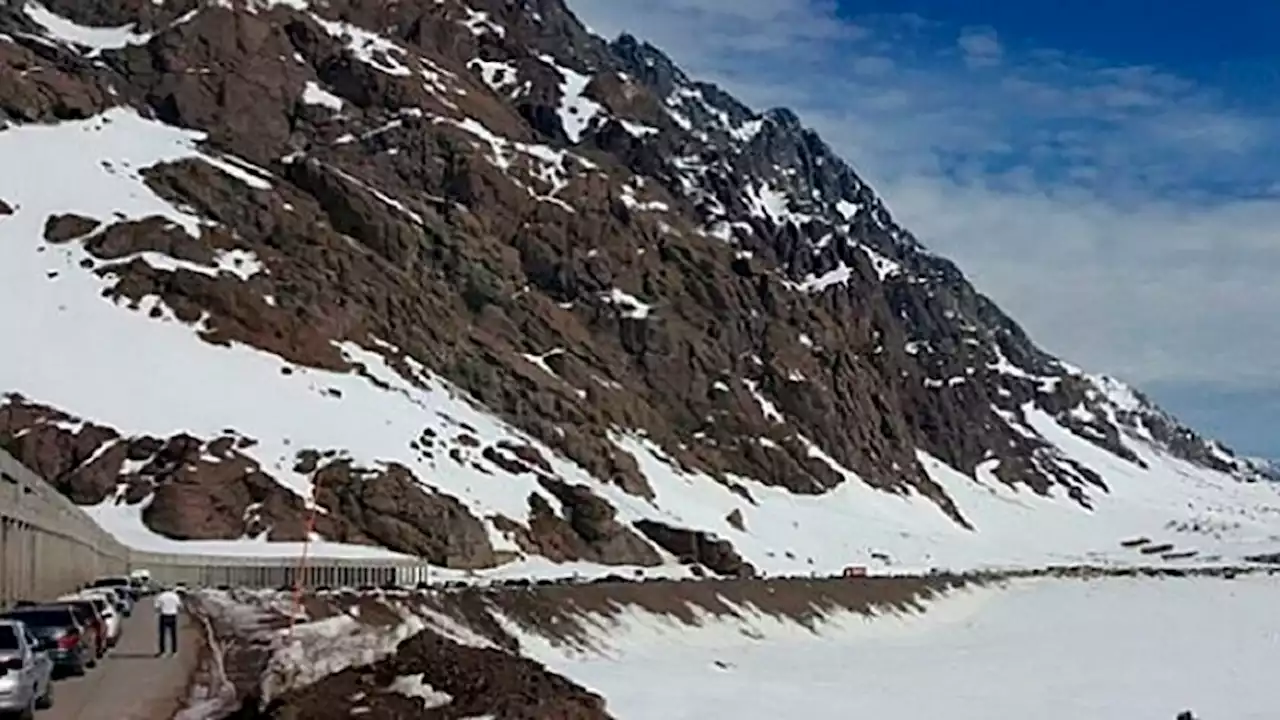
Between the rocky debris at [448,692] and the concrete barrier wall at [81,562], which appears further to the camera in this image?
the concrete barrier wall at [81,562]

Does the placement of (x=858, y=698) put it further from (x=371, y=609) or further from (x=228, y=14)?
(x=228, y=14)

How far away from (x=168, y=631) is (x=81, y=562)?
149 ft

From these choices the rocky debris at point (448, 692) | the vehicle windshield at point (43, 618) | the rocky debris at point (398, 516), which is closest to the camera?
the rocky debris at point (448, 692)

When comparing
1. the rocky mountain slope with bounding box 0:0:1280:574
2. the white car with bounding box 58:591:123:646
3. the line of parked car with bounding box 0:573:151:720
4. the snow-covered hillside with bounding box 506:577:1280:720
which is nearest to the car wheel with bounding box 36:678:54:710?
the line of parked car with bounding box 0:573:151:720

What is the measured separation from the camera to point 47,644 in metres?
38.1

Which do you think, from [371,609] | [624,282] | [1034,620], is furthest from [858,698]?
[624,282]

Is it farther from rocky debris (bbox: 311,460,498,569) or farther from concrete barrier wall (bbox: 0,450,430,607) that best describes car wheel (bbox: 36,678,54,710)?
rocky debris (bbox: 311,460,498,569)

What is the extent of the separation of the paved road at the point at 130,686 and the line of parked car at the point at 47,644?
320 mm

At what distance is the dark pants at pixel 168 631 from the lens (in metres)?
47.0

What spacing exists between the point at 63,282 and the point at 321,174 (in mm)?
31828

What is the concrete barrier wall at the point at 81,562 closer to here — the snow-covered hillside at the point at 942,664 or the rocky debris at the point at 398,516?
the rocky debris at the point at 398,516

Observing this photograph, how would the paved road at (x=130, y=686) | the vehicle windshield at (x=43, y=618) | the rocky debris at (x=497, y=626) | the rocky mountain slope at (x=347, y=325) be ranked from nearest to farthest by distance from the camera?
the rocky debris at (x=497, y=626), the paved road at (x=130, y=686), the vehicle windshield at (x=43, y=618), the rocky mountain slope at (x=347, y=325)

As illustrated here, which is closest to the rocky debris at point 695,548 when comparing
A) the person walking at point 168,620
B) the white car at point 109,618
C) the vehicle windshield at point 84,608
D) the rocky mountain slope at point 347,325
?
the rocky mountain slope at point 347,325

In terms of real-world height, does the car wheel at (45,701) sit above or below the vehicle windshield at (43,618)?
below
